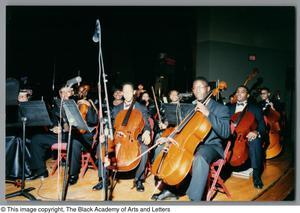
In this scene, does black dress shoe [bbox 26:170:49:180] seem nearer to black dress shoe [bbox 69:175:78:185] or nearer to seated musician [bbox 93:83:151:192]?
black dress shoe [bbox 69:175:78:185]

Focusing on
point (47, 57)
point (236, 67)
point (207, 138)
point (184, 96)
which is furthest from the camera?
point (47, 57)

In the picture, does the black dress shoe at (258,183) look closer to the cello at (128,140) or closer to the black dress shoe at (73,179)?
the cello at (128,140)

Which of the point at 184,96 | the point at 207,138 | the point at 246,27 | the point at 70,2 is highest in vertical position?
the point at 246,27

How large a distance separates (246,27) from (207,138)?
13.6ft

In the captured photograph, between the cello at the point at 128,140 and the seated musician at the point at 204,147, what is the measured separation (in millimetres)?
494

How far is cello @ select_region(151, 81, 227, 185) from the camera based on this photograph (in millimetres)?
2611

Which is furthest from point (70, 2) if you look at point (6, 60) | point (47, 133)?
point (47, 133)

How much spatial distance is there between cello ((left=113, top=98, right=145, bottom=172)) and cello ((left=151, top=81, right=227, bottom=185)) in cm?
39

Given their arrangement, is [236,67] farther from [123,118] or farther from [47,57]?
[47,57]

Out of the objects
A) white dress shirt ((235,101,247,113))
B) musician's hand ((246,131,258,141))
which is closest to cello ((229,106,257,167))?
musician's hand ((246,131,258,141))

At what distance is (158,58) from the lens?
8.50m

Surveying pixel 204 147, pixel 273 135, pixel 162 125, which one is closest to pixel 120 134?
pixel 204 147

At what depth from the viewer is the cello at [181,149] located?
2611mm

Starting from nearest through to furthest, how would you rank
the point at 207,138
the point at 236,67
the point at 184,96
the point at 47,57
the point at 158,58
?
the point at 207,138, the point at 184,96, the point at 236,67, the point at 47,57, the point at 158,58
